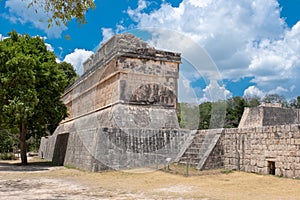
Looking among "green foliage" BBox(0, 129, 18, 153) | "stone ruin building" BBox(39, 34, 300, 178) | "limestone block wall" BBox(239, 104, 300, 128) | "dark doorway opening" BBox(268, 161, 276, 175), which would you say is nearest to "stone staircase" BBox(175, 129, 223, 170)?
"stone ruin building" BBox(39, 34, 300, 178)

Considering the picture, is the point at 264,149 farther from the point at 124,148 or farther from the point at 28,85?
the point at 28,85

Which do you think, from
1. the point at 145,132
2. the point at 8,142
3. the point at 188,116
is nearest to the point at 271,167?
the point at 145,132

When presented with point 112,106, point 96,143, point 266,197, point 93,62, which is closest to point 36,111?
point 112,106

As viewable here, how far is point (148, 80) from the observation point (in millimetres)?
15094

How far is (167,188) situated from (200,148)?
4537 mm

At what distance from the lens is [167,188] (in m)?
7.61

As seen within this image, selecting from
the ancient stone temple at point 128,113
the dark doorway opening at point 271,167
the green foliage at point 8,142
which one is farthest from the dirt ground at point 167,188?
the green foliage at point 8,142

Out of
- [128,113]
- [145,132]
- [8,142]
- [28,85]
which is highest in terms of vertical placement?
[28,85]

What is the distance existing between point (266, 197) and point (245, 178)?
282 cm

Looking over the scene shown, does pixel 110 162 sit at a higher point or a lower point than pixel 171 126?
lower

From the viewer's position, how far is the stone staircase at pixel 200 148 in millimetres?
11195

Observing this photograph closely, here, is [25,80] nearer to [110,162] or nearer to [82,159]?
[82,159]

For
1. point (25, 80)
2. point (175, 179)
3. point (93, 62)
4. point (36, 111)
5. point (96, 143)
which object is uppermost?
point (93, 62)

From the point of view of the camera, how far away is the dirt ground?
655 centimetres
